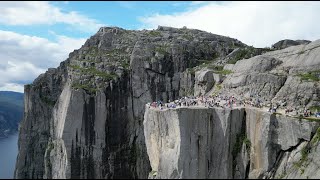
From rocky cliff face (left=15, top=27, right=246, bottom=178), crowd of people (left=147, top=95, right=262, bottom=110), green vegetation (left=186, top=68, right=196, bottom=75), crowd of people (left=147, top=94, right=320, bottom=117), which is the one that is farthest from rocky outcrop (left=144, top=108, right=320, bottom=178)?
green vegetation (left=186, top=68, right=196, bottom=75)

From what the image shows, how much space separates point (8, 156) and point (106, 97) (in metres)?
65.1

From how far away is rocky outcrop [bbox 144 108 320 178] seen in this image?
1978 inches

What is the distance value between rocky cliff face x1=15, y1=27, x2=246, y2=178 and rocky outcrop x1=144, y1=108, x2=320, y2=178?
18.9 m

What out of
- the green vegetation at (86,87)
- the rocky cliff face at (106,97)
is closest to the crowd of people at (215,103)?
the rocky cliff face at (106,97)

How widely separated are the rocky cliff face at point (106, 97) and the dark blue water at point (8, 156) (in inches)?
626

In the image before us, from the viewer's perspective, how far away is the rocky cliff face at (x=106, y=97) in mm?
71000

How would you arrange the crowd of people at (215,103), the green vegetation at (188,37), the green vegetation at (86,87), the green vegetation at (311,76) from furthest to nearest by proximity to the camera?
the green vegetation at (188,37), the green vegetation at (86,87), the green vegetation at (311,76), the crowd of people at (215,103)

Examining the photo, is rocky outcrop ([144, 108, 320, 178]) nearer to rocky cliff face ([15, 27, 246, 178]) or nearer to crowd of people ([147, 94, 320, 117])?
crowd of people ([147, 94, 320, 117])

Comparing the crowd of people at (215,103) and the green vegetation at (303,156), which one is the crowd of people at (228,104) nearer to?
the crowd of people at (215,103)

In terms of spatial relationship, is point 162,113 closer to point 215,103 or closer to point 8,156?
point 215,103

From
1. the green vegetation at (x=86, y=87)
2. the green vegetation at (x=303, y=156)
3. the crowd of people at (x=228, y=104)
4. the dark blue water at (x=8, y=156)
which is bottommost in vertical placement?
the dark blue water at (x=8, y=156)

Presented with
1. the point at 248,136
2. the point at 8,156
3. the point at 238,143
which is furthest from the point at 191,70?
the point at 8,156

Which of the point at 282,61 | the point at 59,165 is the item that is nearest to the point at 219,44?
the point at 282,61

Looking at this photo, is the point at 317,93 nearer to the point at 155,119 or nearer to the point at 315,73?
the point at 315,73
